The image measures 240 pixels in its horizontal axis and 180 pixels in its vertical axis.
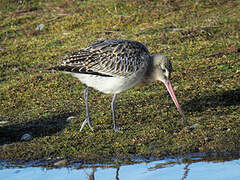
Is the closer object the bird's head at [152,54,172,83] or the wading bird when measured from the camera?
the wading bird

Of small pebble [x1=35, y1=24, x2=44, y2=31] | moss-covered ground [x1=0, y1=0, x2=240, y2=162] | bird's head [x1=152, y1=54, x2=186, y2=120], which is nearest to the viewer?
moss-covered ground [x1=0, y1=0, x2=240, y2=162]

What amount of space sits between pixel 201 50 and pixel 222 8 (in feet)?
10.6

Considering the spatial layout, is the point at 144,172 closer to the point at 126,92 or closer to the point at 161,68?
the point at 161,68

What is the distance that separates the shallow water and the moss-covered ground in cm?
33

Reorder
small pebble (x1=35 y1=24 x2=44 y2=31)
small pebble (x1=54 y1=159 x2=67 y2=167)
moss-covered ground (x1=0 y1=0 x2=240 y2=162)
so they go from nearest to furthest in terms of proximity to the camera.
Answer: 1. small pebble (x1=54 y1=159 x2=67 y2=167)
2. moss-covered ground (x1=0 y1=0 x2=240 y2=162)
3. small pebble (x1=35 y1=24 x2=44 y2=31)

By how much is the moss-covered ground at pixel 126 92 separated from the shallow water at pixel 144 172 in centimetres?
33

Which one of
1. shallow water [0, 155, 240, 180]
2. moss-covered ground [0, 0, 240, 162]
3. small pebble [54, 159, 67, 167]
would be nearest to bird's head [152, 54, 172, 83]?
moss-covered ground [0, 0, 240, 162]

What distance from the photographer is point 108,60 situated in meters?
8.33

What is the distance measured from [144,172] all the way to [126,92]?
371cm

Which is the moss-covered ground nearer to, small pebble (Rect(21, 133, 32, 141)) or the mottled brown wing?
small pebble (Rect(21, 133, 32, 141))

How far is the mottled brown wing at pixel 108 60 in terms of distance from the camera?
8164 mm

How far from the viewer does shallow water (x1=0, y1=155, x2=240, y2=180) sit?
6.41m

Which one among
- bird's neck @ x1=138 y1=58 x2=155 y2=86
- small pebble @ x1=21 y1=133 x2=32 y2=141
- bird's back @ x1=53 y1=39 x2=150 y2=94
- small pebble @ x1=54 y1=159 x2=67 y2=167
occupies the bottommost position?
small pebble @ x1=54 y1=159 x2=67 y2=167

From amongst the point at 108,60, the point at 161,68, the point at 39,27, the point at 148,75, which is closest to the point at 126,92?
the point at 148,75
